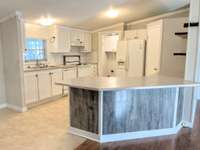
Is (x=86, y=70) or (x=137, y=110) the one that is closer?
(x=137, y=110)

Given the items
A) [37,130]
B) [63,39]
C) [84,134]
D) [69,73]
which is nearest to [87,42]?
[63,39]

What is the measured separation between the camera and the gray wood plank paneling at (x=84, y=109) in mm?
2666

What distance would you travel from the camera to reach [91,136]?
9.05 ft

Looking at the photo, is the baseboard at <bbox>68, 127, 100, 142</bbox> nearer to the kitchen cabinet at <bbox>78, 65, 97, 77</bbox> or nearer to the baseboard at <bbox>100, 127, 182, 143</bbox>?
the baseboard at <bbox>100, 127, 182, 143</bbox>

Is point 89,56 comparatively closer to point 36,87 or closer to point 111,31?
point 111,31

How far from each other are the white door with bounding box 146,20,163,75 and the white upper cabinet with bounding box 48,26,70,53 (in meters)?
2.57

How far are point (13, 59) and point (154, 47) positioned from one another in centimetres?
350

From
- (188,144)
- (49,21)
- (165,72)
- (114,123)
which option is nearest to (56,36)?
(49,21)

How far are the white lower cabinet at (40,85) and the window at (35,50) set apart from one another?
0.79 metres

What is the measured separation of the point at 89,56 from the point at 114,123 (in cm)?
471

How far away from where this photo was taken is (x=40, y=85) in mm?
4543

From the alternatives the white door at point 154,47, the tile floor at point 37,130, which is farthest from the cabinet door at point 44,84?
the white door at point 154,47

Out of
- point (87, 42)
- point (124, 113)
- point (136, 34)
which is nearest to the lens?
point (124, 113)

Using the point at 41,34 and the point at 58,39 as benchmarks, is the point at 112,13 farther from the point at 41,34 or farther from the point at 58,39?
the point at 41,34
